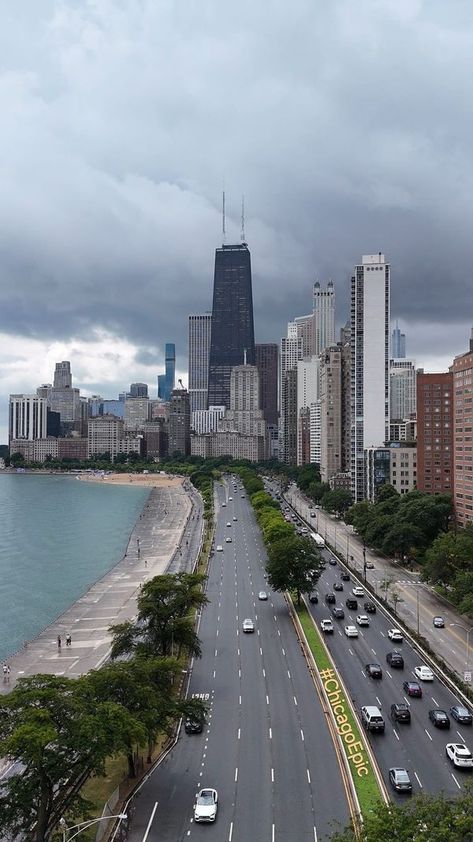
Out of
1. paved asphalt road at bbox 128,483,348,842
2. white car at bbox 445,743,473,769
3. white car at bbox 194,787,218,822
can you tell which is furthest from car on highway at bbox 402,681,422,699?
white car at bbox 194,787,218,822

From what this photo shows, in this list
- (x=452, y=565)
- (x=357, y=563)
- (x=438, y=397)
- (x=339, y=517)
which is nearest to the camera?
(x=452, y=565)

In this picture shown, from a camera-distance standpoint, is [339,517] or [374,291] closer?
[339,517]

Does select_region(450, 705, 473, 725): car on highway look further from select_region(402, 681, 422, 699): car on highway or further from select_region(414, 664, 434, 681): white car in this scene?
select_region(414, 664, 434, 681): white car

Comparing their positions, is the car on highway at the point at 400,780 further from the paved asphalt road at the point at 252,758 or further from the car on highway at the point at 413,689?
the car on highway at the point at 413,689

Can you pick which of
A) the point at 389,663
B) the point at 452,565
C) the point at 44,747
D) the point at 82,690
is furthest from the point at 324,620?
the point at 44,747

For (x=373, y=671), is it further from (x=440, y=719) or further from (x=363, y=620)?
(x=363, y=620)

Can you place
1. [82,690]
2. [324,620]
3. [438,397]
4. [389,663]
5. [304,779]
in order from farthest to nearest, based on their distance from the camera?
[438,397] → [324,620] → [389,663] → [304,779] → [82,690]

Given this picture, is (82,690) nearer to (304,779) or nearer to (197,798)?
(197,798)

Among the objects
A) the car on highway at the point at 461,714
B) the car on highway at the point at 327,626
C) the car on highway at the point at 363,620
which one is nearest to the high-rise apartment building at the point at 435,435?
the car on highway at the point at 363,620
